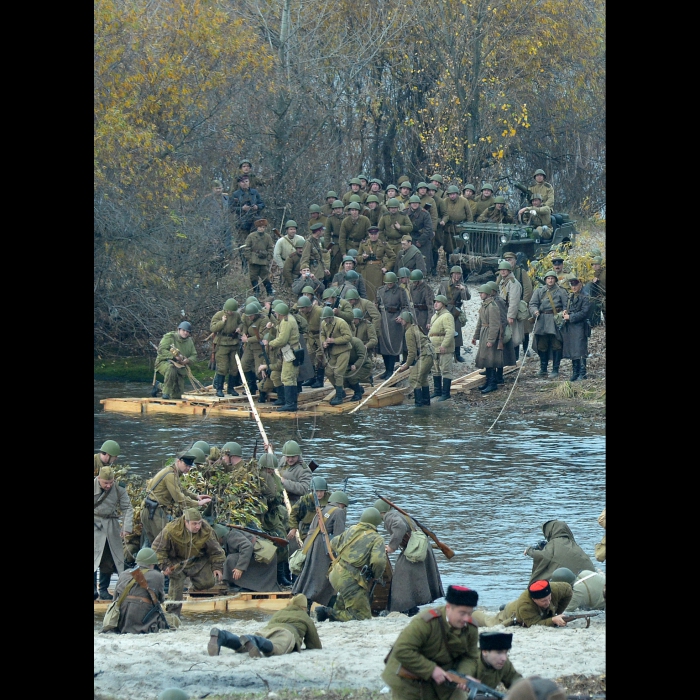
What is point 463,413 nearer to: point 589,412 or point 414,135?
point 589,412

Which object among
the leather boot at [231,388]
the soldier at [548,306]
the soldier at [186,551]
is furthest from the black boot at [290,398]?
the soldier at [186,551]

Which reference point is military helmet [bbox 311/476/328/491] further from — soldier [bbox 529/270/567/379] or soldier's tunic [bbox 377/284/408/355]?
soldier [bbox 529/270/567/379]

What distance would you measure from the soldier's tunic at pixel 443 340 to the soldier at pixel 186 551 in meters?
8.28

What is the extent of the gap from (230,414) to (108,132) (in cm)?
640

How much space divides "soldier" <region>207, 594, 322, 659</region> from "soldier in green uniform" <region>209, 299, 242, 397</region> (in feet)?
31.0

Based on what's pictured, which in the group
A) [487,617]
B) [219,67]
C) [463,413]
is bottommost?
[487,617]

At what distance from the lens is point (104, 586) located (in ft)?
46.1

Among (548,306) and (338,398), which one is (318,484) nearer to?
→ (338,398)

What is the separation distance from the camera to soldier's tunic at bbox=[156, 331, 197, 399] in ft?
68.1

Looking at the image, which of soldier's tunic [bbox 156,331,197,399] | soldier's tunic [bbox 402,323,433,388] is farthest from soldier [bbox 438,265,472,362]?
soldier's tunic [bbox 156,331,197,399]

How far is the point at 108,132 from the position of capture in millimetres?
24703
